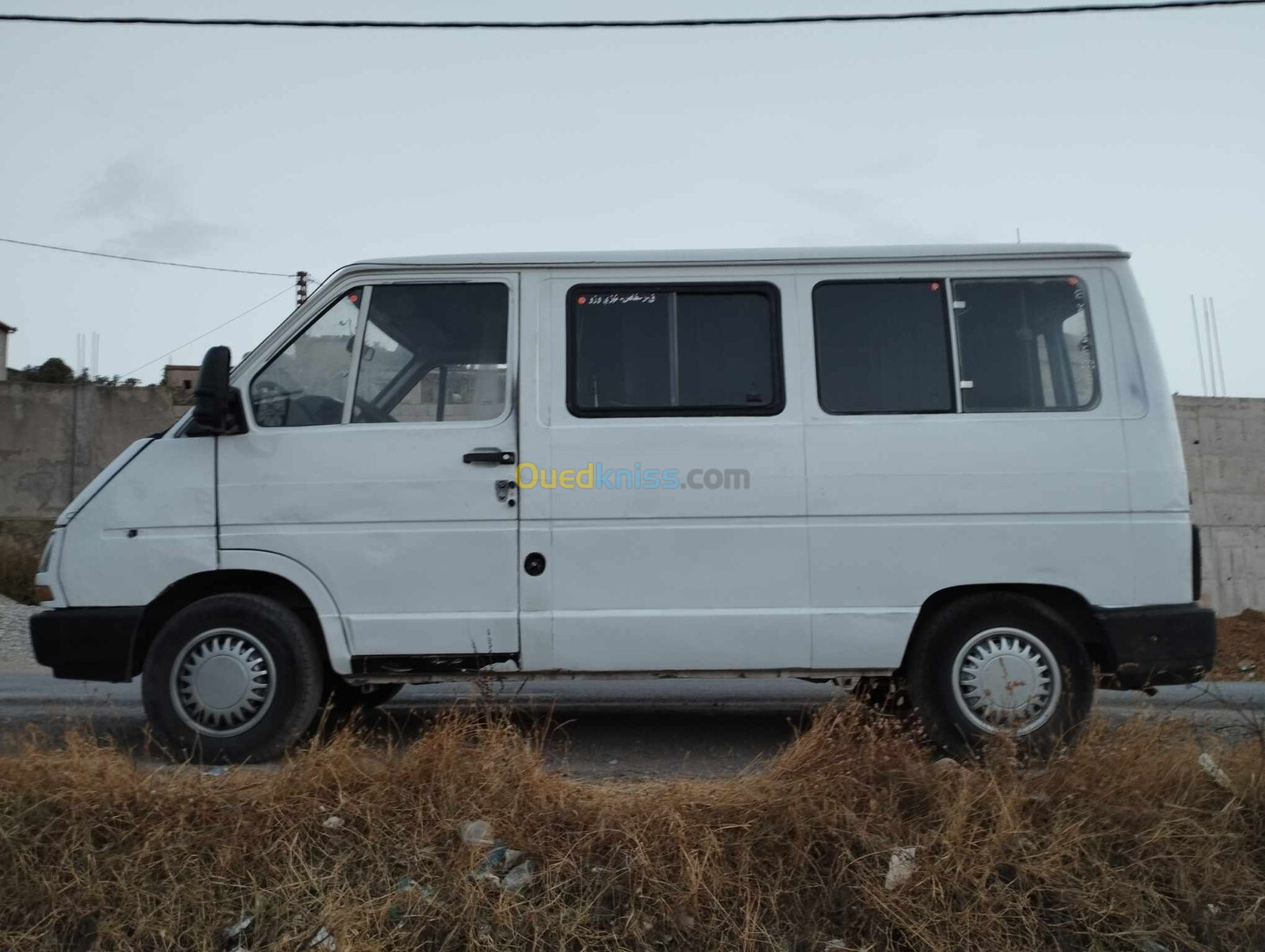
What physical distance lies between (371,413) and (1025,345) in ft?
10.2

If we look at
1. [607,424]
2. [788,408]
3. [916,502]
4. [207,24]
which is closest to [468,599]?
[607,424]

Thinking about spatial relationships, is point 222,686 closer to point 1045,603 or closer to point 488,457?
point 488,457

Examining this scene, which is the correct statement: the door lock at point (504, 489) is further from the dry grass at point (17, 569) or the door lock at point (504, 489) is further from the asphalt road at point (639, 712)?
the dry grass at point (17, 569)

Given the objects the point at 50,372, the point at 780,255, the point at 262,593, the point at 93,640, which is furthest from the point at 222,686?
the point at 50,372

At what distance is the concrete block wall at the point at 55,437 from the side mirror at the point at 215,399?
15.1 meters

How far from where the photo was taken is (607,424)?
17.1 ft

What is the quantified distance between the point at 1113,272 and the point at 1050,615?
5.47 feet

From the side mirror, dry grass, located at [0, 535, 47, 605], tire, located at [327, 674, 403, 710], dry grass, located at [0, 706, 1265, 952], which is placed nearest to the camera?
dry grass, located at [0, 706, 1265, 952]

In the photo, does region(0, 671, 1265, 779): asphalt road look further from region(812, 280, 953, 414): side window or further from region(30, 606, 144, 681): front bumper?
region(812, 280, 953, 414): side window

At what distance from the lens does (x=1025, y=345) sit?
5293mm

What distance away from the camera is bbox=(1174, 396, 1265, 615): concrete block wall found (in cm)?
1845

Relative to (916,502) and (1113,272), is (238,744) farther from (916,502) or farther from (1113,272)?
(1113,272)

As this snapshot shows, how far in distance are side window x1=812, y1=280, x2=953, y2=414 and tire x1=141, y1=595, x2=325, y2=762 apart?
8.95ft

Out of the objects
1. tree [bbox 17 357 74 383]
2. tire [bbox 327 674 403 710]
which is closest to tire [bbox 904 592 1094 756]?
tire [bbox 327 674 403 710]
